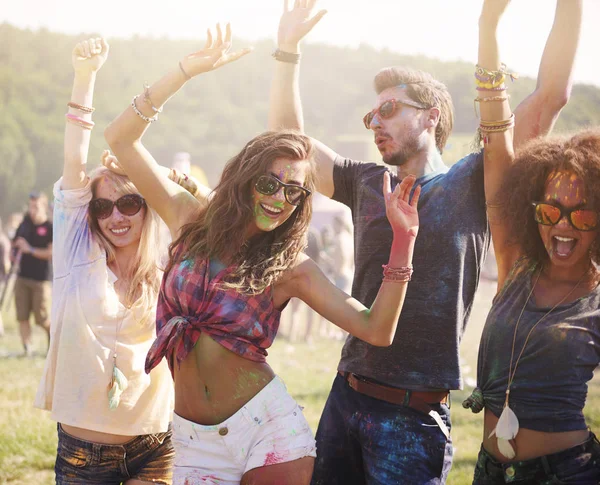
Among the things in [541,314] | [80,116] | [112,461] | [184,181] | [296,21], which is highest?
[296,21]

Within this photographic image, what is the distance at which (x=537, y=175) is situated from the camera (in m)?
2.70

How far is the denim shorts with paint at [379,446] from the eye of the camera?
109 inches

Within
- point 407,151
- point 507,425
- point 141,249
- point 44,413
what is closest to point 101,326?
point 141,249

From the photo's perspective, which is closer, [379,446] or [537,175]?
[537,175]

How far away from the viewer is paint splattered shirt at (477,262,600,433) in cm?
250

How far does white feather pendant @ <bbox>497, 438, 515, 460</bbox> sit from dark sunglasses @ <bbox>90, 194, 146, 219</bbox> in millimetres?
1828

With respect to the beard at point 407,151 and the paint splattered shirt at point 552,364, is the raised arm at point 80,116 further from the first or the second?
the paint splattered shirt at point 552,364

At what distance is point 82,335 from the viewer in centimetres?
301

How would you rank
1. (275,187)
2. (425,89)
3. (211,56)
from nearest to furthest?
(275,187), (211,56), (425,89)

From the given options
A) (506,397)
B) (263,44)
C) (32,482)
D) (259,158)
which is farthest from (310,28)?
(263,44)

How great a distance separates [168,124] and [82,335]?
5437cm

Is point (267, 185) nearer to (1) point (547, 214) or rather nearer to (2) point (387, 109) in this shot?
(2) point (387, 109)

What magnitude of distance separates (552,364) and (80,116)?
222 centimetres

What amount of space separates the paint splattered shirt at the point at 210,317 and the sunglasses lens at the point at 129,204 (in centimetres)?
77
